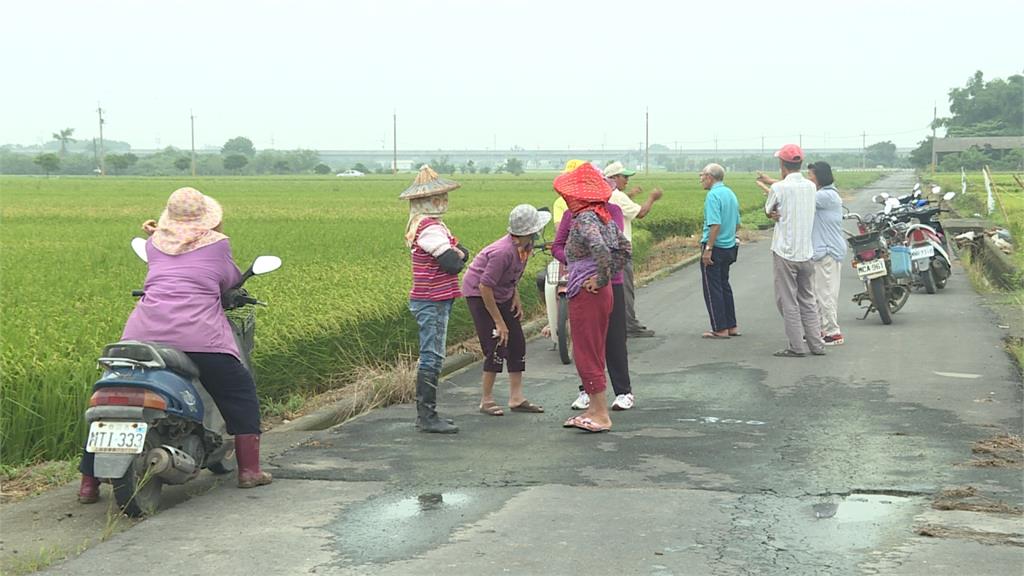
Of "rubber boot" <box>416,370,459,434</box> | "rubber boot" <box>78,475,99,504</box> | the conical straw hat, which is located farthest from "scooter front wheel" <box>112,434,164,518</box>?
the conical straw hat

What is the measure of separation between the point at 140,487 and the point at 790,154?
7.39 m

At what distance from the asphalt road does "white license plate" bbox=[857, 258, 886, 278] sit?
2.74 metres

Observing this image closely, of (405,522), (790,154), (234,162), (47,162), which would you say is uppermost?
(790,154)

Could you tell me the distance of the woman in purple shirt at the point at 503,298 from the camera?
28.1ft

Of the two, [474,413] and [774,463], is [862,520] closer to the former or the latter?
[774,463]

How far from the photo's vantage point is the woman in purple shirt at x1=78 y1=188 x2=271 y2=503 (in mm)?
6570

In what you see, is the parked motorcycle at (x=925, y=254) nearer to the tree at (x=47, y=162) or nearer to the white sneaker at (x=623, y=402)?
the white sneaker at (x=623, y=402)

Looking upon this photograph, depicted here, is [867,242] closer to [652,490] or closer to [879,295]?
[879,295]

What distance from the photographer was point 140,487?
6043mm

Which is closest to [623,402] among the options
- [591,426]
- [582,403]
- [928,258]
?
[582,403]

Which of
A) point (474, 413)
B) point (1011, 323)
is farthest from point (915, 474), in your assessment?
point (1011, 323)

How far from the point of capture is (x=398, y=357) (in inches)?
422

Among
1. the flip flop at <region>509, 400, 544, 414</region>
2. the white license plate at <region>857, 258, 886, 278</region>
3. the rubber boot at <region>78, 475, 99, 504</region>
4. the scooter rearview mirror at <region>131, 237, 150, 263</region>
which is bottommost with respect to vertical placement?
the flip flop at <region>509, 400, 544, 414</region>

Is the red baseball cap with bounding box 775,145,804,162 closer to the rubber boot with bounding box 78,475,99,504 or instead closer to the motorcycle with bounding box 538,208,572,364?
the motorcycle with bounding box 538,208,572,364
